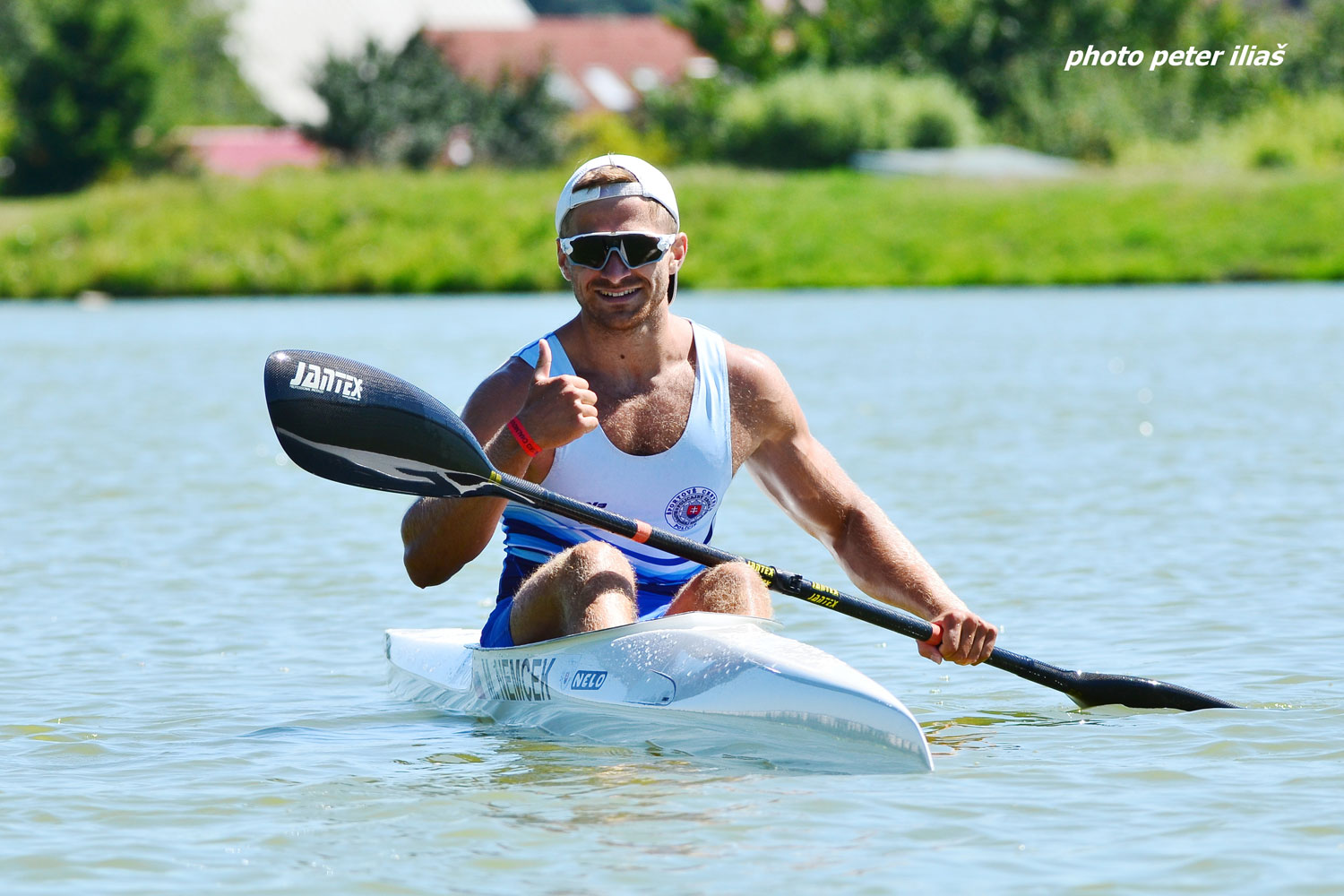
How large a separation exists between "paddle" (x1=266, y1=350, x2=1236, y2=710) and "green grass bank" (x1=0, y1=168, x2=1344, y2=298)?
2724cm

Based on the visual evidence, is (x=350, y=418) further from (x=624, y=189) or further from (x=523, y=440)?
(x=624, y=189)

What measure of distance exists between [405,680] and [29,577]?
325 cm

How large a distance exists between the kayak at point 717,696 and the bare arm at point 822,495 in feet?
1.42

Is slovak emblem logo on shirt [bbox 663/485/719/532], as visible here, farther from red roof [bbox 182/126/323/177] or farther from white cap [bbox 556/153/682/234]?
red roof [bbox 182/126/323/177]

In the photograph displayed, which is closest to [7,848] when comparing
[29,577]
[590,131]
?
[29,577]

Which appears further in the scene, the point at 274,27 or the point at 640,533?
the point at 274,27

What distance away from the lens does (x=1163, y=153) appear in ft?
126

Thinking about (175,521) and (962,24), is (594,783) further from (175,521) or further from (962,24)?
(962,24)

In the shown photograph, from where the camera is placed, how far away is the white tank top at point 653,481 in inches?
210

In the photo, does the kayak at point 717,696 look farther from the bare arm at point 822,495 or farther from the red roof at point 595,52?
the red roof at point 595,52

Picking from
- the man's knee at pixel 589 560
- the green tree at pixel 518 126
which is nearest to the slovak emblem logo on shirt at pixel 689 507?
the man's knee at pixel 589 560

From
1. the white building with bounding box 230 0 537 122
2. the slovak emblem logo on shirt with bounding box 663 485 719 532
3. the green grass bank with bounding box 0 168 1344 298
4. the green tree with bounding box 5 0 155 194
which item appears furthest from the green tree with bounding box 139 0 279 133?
the slovak emblem logo on shirt with bounding box 663 485 719 532

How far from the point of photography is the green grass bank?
32188mm

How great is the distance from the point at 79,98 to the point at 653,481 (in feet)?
138
